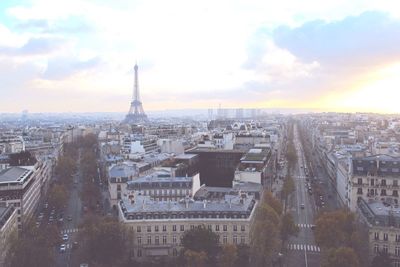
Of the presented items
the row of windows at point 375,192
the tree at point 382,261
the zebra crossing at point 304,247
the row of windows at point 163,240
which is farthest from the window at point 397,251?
the row of windows at point 375,192

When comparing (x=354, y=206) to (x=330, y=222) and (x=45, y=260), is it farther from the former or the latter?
(x=45, y=260)

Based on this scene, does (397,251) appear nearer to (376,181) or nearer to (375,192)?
(375,192)

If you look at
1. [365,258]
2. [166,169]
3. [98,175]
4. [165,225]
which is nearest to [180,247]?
[165,225]

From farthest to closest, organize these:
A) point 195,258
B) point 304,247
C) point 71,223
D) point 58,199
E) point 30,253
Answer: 1. point 58,199
2. point 71,223
3. point 304,247
4. point 30,253
5. point 195,258

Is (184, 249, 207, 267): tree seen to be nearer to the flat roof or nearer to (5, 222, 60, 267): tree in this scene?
(5, 222, 60, 267): tree

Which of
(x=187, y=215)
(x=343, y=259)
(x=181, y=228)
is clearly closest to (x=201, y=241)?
(x=181, y=228)

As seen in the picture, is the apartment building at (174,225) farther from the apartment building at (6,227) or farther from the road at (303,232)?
the apartment building at (6,227)

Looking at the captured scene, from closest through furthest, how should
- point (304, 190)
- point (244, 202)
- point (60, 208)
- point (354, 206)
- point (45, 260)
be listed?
1. point (45, 260)
2. point (244, 202)
3. point (354, 206)
4. point (60, 208)
5. point (304, 190)

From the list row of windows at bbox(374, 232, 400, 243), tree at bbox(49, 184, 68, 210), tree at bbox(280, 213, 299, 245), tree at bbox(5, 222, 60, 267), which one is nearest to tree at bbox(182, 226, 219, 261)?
tree at bbox(280, 213, 299, 245)
